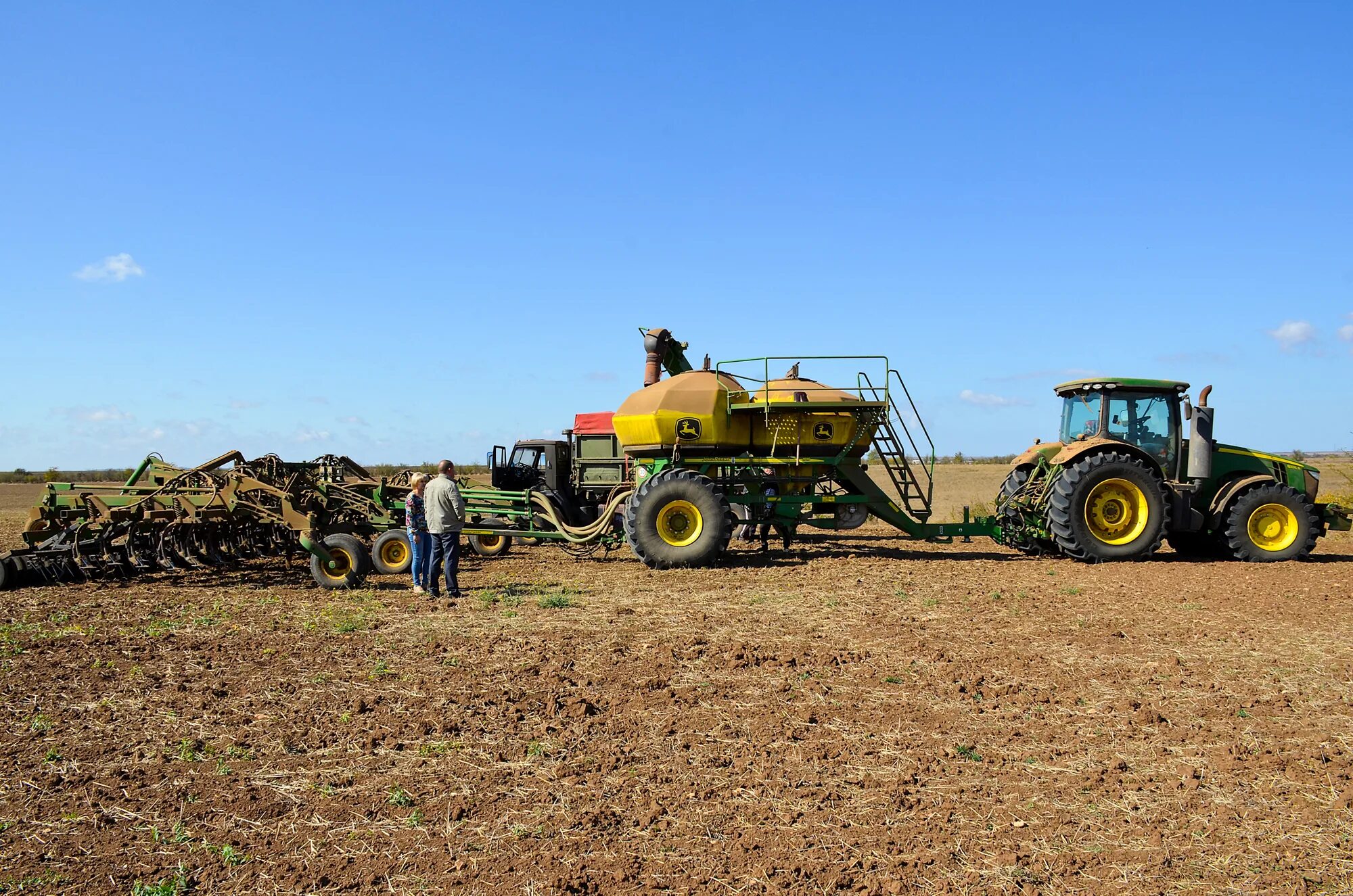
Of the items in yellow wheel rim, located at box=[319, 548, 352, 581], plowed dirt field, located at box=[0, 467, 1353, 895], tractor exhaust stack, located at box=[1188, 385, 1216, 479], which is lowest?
plowed dirt field, located at box=[0, 467, 1353, 895]

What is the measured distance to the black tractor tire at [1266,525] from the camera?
11945mm

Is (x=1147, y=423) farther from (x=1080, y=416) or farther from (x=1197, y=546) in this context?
(x=1197, y=546)

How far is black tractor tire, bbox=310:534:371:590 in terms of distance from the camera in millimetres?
10477

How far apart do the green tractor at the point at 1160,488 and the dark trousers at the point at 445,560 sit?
299 inches

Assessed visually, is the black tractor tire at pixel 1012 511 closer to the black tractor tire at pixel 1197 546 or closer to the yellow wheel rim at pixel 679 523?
the black tractor tire at pixel 1197 546

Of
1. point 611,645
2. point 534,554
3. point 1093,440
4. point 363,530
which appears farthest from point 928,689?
point 534,554

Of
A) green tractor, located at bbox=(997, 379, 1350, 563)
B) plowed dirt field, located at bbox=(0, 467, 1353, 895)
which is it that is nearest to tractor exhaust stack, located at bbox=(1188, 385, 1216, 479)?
green tractor, located at bbox=(997, 379, 1350, 563)

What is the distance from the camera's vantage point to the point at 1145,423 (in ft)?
40.2

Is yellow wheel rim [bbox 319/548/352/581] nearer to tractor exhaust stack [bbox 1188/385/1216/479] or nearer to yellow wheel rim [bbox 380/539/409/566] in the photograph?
yellow wheel rim [bbox 380/539/409/566]

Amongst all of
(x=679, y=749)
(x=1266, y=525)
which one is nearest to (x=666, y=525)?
(x=679, y=749)

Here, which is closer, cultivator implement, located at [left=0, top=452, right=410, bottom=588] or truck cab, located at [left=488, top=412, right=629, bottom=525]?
cultivator implement, located at [left=0, top=452, right=410, bottom=588]

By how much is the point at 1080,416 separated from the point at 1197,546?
262 cm

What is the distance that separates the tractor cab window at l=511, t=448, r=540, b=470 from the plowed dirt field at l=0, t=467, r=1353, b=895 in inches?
288

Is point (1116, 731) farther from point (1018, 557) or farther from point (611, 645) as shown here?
point (1018, 557)
